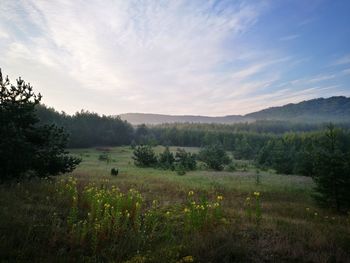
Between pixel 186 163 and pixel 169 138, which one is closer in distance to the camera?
pixel 186 163

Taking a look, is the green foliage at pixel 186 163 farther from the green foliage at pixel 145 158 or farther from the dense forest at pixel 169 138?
the dense forest at pixel 169 138

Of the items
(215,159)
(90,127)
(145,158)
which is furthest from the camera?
(90,127)

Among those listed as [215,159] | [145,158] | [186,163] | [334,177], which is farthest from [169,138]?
[334,177]

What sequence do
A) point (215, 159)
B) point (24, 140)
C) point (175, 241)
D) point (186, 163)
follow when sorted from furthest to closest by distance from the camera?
point (215, 159), point (186, 163), point (24, 140), point (175, 241)

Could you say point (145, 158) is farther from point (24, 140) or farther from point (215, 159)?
point (24, 140)

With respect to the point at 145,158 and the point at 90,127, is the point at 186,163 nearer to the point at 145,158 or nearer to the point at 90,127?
the point at 145,158

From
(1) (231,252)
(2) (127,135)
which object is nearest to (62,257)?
(1) (231,252)

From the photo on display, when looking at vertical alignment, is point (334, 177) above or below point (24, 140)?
below

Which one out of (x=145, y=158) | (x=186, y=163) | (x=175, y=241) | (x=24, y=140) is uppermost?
(x=24, y=140)

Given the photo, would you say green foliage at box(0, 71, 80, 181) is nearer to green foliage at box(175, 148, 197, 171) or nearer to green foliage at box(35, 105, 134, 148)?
green foliage at box(175, 148, 197, 171)

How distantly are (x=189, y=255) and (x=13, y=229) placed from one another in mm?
3715

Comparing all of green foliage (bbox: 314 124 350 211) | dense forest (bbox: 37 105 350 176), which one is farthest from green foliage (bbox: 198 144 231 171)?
green foliage (bbox: 314 124 350 211)

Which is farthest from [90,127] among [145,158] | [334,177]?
[334,177]

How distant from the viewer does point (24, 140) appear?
11398 mm
